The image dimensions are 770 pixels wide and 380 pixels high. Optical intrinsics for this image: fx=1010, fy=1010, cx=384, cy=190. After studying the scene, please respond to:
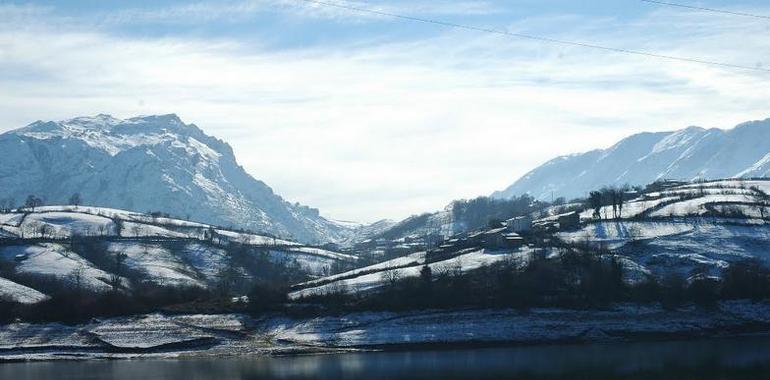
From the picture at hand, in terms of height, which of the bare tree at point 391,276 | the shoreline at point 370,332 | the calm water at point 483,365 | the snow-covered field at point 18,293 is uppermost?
the snow-covered field at point 18,293

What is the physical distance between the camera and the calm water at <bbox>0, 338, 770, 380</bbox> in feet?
306

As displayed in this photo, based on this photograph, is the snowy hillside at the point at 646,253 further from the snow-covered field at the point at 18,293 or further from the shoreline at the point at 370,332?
the snow-covered field at the point at 18,293

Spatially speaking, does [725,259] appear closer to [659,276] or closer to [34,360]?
[659,276]

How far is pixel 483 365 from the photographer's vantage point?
342 ft

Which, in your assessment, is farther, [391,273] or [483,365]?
[391,273]

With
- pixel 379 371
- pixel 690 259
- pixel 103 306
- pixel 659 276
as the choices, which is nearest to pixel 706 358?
pixel 379 371

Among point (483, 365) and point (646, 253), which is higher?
point (646, 253)

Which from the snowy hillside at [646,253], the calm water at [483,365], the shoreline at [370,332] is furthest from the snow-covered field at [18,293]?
the calm water at [483,365]

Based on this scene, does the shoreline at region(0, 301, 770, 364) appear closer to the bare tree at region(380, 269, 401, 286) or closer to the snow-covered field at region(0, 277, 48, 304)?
the bare tree at region(380, 269, 401, 286)

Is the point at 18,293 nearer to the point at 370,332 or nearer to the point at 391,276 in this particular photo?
the point at 391,276

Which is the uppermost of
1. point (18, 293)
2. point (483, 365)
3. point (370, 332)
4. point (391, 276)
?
point (18, 293)

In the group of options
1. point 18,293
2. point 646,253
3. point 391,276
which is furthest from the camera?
point 18,293

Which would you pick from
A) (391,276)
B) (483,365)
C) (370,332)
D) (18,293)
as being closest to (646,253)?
(391,276)

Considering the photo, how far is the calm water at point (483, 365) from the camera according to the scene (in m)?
93.2
